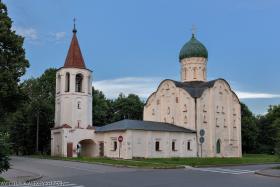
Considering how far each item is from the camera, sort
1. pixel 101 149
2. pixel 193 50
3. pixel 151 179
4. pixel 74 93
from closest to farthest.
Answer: pixel 151 179 → pixel 74 93 → pixel 101 149 → pixel 193 50

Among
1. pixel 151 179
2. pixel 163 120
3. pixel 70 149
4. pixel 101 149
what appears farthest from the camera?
pixel 163 120

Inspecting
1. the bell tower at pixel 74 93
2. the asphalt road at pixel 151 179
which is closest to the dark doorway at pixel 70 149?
the bell tower at pixel 74 93

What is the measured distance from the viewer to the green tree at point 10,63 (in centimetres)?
3441

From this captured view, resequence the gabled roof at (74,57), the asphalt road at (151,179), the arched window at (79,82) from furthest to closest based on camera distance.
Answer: the arched window at (79,82) → the gabled roof at (74,57) → the asphalt road at (151,179)

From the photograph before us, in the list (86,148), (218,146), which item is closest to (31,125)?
(86,148)

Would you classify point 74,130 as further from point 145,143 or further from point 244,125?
point 244,125

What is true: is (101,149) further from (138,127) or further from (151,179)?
(151,179)

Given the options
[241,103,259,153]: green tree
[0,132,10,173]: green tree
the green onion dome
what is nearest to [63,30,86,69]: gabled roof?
the green onion dome

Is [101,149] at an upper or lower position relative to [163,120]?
lower

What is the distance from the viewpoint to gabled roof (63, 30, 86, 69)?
166 feet

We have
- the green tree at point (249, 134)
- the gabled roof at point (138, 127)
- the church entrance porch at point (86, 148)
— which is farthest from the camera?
the green tree at point (249, 134)

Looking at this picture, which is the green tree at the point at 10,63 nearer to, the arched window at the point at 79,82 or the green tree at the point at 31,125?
the arched window at the point at 79,82

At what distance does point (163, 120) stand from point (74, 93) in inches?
554

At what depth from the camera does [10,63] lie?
3578 centimetres
